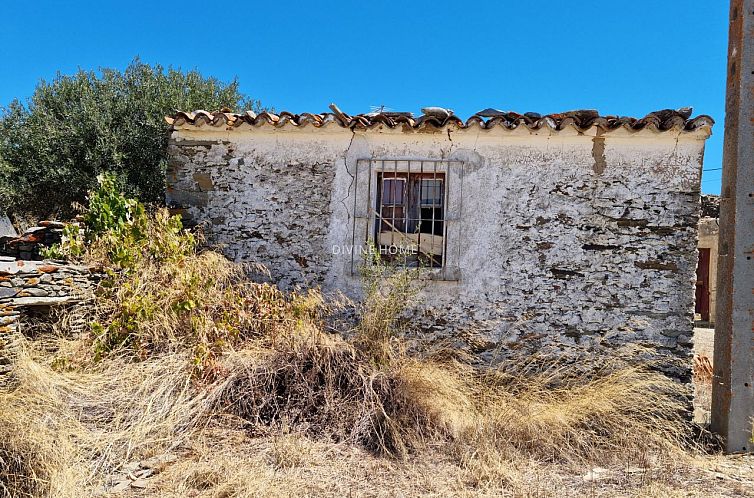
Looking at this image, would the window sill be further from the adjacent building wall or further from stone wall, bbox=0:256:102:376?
the adjacent building wall

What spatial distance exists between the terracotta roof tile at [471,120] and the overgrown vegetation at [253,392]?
139 cm

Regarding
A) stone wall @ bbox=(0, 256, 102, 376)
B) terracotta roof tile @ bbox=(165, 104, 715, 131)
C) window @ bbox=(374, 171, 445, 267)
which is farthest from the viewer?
window @ bbox=(374, 171, 445, 267)

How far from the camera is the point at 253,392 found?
474cm

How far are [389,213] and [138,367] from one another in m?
3.15

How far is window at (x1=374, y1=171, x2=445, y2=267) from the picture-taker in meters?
6.11

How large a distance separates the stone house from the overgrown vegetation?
48cm

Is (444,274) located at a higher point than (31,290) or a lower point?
higher

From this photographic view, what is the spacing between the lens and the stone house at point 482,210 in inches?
226

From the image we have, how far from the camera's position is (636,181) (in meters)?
5.79

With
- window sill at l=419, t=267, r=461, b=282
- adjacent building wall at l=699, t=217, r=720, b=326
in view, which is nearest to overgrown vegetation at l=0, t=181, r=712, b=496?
window sill at l=419, t=267, r=461, b=282

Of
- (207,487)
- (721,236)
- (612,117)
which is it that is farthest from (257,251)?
(721,236)

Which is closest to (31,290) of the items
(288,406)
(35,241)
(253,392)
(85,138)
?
(35,241)

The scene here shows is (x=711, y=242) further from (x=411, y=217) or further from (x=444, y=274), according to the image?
(x=411, y=217)

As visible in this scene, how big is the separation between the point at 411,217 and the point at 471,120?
129cm
